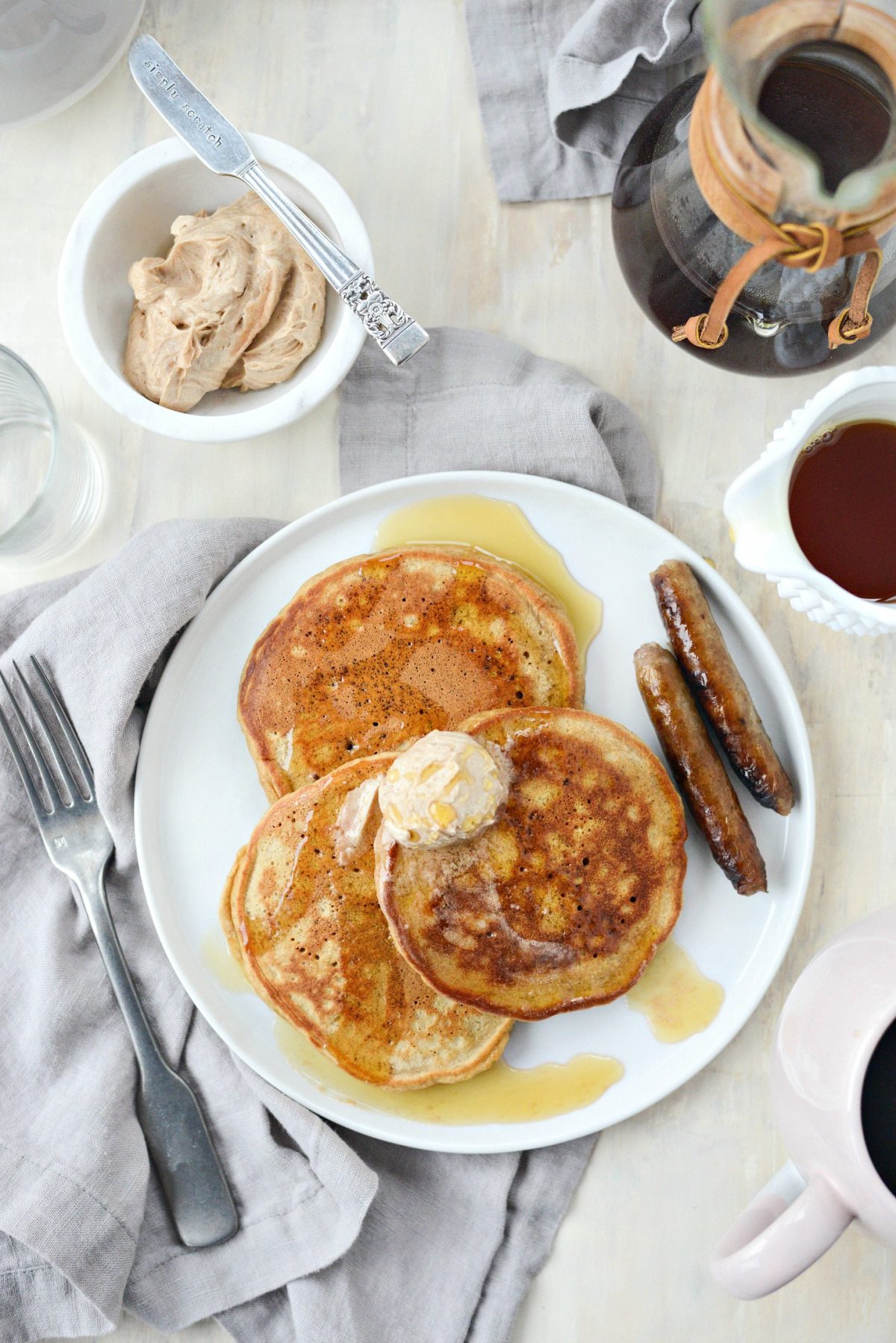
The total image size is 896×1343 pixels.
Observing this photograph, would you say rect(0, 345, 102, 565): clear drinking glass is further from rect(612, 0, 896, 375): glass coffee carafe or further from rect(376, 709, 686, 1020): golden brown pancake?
rect(612, 0, 896, 375): glass coffee carafe

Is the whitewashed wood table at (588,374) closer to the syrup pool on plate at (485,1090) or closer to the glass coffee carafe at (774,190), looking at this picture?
the syrup pool on plate at (485,1090)

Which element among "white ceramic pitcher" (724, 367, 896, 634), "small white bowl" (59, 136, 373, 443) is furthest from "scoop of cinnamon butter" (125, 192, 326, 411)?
"white ceramic pitcher" (724, 367, 896, 634)

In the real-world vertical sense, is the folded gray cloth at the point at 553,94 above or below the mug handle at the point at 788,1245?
above

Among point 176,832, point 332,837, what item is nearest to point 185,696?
point 176,832

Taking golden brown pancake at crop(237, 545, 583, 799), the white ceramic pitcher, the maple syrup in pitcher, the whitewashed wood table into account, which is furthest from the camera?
the whitewashed wood table

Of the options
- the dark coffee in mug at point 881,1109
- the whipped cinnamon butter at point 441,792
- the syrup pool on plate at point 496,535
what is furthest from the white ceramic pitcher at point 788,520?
the dark coffee in mug at point 881,1109
